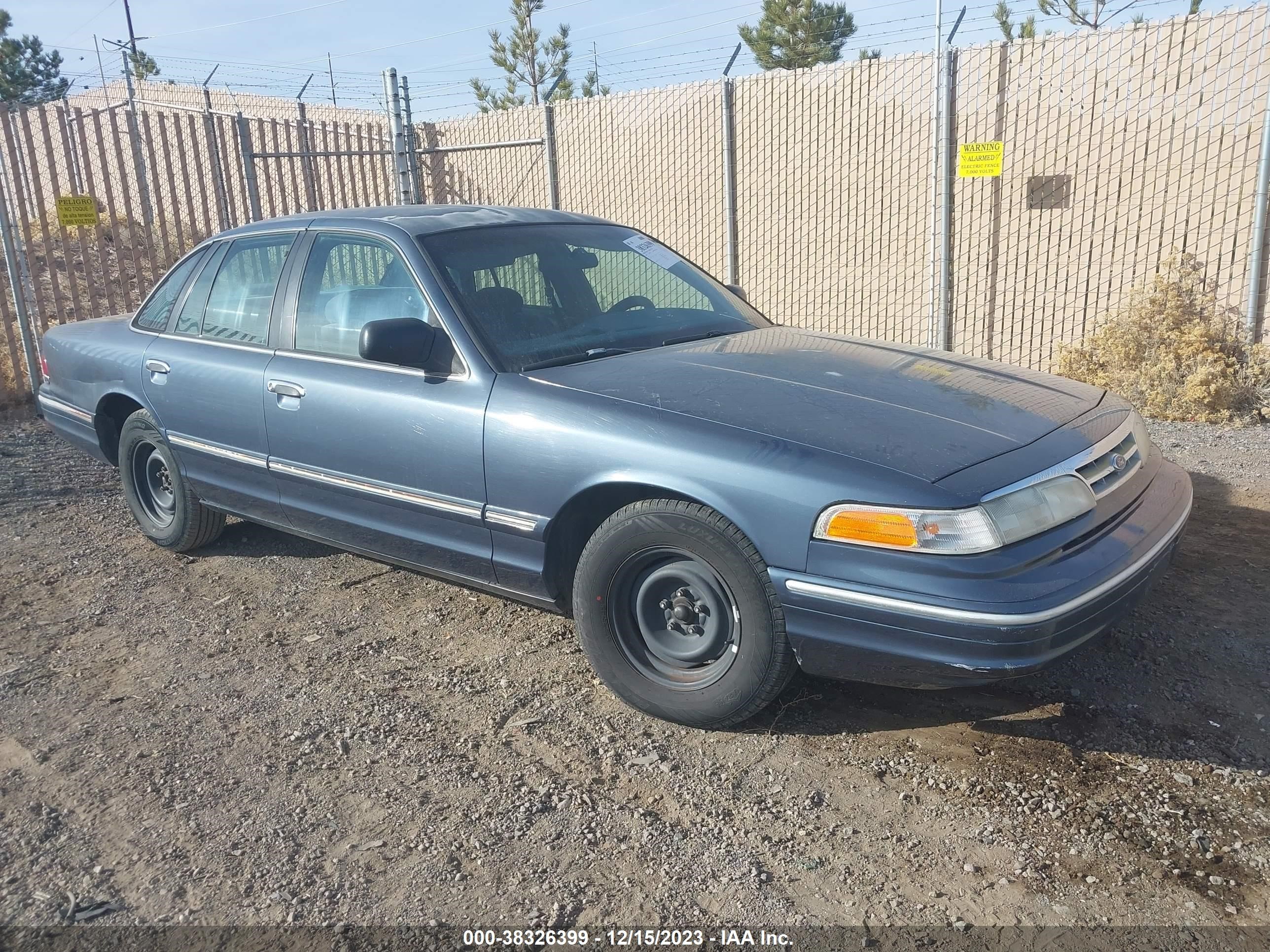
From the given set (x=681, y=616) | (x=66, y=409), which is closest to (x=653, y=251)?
(x=681, y=616)

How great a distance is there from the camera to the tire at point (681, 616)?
121 inches

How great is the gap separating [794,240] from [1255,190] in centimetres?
408

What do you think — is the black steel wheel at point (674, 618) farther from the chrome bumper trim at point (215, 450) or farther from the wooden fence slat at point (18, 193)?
the wooden fence slat at point (18, 193)

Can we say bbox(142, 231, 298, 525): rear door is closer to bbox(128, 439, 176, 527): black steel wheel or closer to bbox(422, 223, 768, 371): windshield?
bbox(128, 439, 176, 527): black steel wheel

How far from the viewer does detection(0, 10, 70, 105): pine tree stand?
31141 millimetres

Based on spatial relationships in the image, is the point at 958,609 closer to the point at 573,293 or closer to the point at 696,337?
the point at 696,337

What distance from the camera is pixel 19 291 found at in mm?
8633

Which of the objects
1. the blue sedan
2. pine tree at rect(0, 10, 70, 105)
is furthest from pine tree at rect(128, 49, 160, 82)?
the blue sedan

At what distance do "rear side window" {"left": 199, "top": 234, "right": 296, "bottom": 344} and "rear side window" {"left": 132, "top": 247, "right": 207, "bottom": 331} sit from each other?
30cm

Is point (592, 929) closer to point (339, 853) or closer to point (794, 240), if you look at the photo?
point (339, 853)

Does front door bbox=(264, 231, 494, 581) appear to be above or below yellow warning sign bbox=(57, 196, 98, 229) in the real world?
below

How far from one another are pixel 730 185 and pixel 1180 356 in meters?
4.76

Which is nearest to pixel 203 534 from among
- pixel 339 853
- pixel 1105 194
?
pixel 339 853

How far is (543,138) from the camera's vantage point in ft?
38.3
